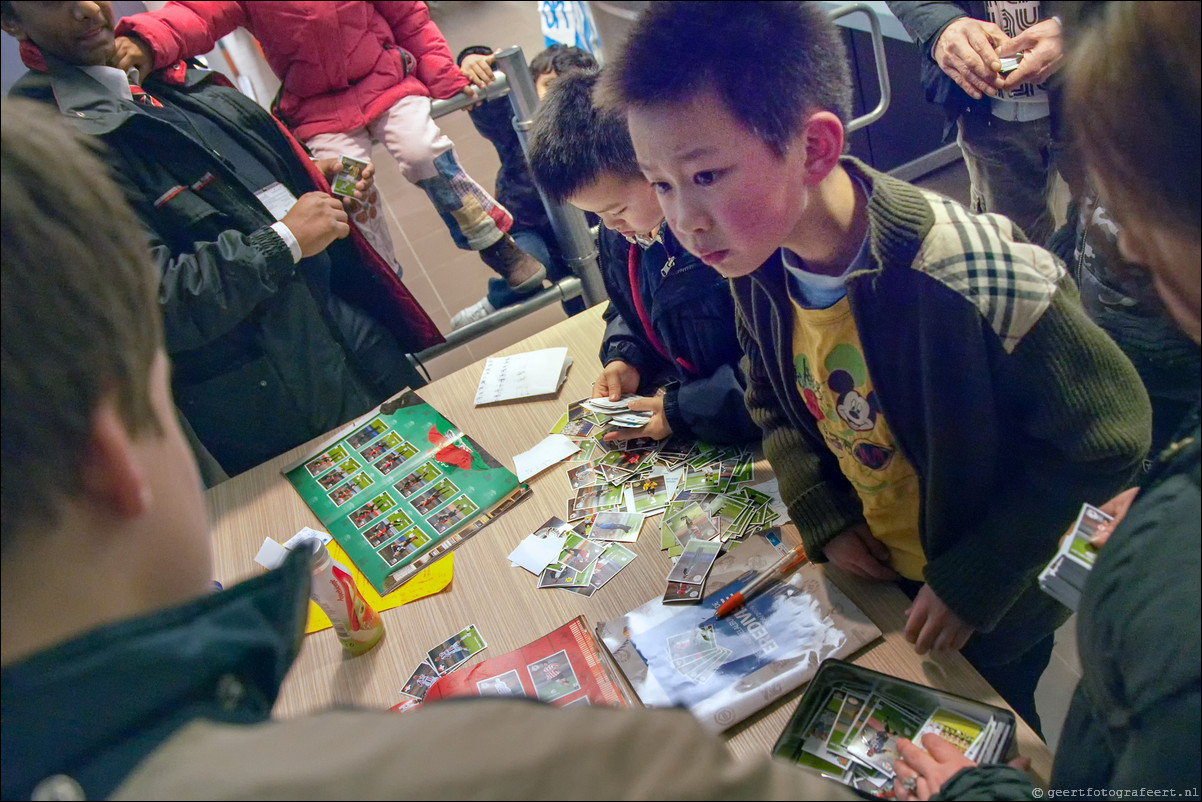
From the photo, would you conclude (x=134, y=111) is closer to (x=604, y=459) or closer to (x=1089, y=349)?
(x=604, y=459)

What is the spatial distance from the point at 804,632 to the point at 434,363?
275 cm

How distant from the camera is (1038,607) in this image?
1033mm

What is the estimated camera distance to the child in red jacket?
2461mm

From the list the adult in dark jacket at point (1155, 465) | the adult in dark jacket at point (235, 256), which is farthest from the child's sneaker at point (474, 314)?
the adult in dark jacket at point (1155, 465)

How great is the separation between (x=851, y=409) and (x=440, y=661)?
0.75m

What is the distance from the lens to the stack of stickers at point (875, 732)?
0.83 meters

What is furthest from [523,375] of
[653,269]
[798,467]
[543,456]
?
[798,467]

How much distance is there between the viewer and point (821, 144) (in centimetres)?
81

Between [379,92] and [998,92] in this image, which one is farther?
[379,92]

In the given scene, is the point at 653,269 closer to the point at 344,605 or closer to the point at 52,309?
the point at 344,605

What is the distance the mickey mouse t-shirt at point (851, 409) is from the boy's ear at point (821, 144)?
0.11 metres

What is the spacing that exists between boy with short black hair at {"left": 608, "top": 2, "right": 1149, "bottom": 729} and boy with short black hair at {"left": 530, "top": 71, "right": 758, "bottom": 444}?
0.35 m

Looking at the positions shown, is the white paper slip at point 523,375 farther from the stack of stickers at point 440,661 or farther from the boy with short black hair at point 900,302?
the boy with short black hair at point 900,302

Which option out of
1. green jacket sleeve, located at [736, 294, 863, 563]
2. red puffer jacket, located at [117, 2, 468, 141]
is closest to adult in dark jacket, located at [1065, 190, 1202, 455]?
green jacket sleeve, located at [736, 294, 863, 563]
